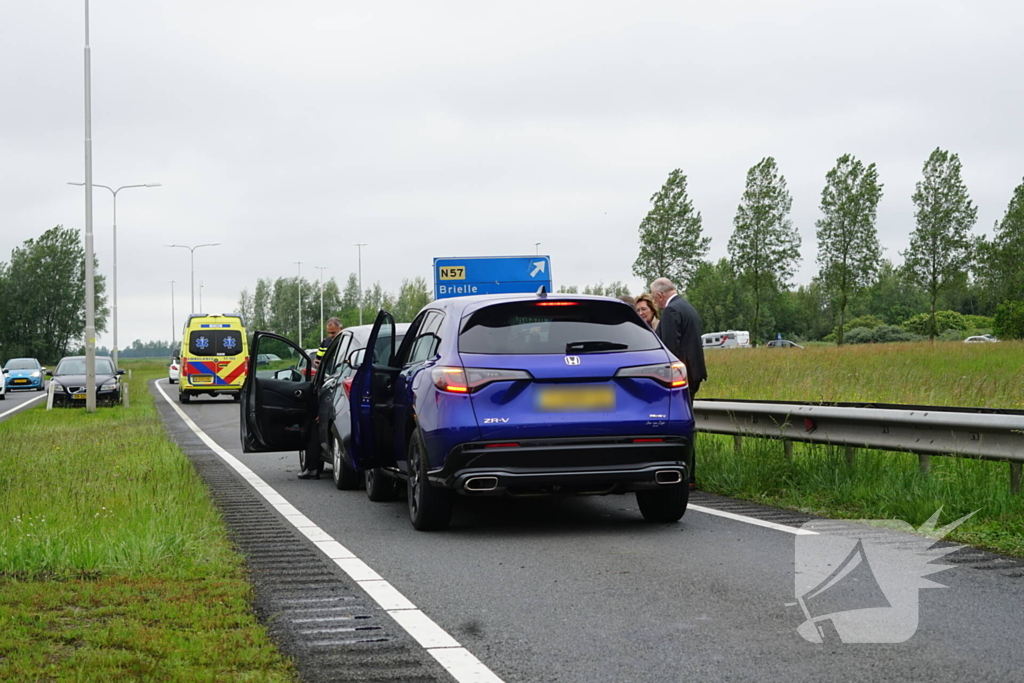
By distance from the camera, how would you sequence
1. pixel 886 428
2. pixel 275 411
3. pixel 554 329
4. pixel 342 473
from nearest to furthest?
pixel 554 329
pixel 886 428
pixel 342 473
pixel 275 411

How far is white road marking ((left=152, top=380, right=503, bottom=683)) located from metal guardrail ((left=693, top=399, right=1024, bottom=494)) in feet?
14.3

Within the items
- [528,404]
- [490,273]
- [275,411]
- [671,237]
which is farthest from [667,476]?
[671,237]

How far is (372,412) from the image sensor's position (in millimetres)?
9875

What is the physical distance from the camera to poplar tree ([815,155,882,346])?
225ft

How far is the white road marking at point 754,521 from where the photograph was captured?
8.24m

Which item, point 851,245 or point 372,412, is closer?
point 372,412

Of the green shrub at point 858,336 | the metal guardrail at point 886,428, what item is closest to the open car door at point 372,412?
the metal guardrail at point 886,428

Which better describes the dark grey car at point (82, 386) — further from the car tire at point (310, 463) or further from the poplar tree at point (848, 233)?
the poplar tree at point (848, 233)

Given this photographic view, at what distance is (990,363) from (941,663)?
24.6m

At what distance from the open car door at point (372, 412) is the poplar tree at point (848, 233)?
61205mm

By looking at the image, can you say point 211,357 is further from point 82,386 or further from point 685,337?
point 685,337

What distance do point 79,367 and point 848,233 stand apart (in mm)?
45885

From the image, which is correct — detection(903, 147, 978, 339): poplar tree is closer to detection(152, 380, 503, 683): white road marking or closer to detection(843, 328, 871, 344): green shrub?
detection(843, 328, 871, 344): green shrub

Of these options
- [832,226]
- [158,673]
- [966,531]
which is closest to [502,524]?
[966,531]
